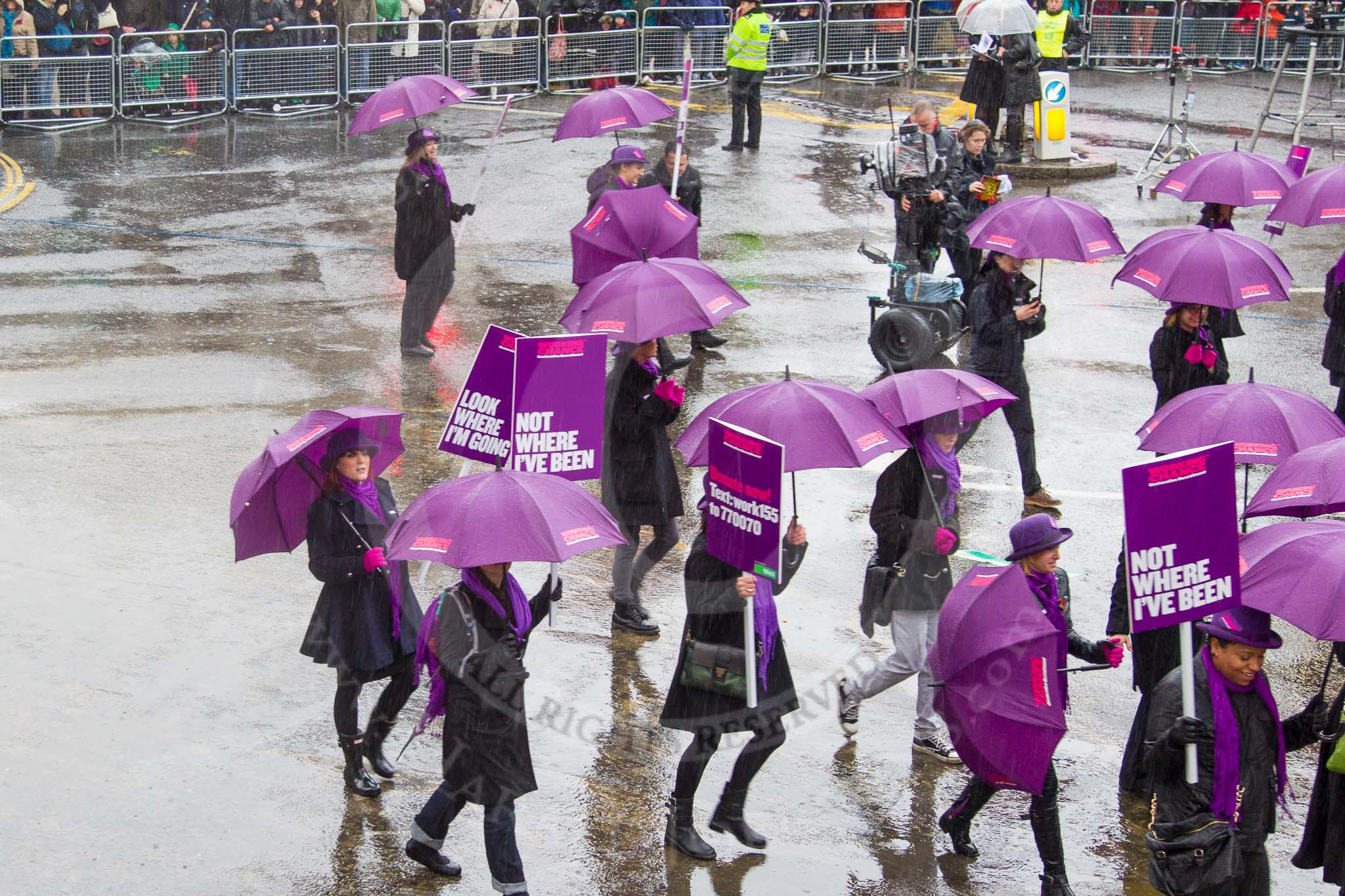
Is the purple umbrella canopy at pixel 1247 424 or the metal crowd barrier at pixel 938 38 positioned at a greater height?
the metal crowd barrier at pixel 938 38

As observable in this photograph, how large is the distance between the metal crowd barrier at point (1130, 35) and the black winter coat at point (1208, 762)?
72.1 ft

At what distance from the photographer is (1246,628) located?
5.69 m

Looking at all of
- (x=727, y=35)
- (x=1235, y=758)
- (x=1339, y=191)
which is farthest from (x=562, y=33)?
(x=1235, y=758)

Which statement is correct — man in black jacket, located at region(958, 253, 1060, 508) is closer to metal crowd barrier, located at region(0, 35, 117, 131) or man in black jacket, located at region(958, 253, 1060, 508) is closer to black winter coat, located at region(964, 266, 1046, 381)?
black winter coat, located at region(964, 266, 1046, 381)

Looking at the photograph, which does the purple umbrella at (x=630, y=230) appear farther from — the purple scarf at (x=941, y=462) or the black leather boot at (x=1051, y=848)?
the black leather boot at (x=1051, y=848)

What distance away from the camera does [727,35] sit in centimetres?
2406

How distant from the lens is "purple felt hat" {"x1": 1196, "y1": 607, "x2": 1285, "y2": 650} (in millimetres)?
5672

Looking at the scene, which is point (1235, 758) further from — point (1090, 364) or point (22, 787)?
point (1090, 364)

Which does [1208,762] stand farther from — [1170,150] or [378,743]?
[1170,150]

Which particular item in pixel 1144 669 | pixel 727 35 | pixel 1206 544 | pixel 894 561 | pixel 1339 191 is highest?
pixel 727 35

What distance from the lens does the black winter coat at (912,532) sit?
24.4ft

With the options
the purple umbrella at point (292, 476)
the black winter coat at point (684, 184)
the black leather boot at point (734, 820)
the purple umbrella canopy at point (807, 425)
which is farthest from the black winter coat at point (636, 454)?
the black winter coat at point (684, 184)

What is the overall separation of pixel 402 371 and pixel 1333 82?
18.3m

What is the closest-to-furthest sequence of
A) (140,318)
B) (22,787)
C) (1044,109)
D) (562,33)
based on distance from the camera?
(22,787)
(140,318)
(1044,109)
(562,33)
